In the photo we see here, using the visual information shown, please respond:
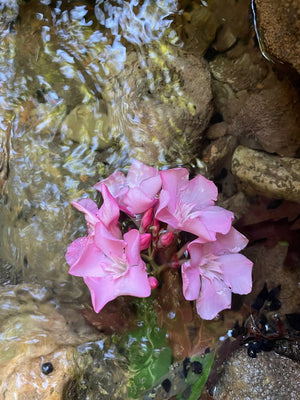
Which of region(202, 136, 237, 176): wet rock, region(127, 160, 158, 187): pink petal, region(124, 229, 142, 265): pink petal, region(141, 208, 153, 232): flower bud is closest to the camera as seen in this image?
region(124, 229, 142, 265): pink petal

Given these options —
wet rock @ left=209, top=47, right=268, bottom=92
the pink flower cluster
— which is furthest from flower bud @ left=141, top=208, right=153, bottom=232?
wet rock @ left=209, top=47, right=268, bottom=92

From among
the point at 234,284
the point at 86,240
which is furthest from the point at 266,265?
the point at 86,240

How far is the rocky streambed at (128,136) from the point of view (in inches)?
88.4

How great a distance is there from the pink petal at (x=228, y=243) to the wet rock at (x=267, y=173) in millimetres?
454

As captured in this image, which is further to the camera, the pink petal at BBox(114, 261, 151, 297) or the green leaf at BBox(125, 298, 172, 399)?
the green leaf at BBox(125, 298, 172, 399)

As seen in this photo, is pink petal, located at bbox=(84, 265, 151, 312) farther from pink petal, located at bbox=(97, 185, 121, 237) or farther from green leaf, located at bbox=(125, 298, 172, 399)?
green leaf, located at bbox=(125, 298, 172, 399)

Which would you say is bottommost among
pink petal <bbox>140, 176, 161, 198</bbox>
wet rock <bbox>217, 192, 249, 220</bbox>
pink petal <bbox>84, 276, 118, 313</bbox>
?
pink petal <bbox>84, 276, 118, 313</bbox>

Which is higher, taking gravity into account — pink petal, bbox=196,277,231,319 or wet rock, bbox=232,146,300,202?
wet rock, bbox=232,146,300,202

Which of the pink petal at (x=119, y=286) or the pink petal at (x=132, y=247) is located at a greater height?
the pink petal at (x=132, y=247)

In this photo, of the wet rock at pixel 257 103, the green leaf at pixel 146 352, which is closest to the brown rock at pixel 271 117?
the wet rock at pixel 257 103

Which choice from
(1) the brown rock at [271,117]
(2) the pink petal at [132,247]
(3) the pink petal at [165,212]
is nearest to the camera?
(2) the pink petal at [132,247]

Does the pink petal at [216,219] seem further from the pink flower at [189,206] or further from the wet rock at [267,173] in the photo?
the wet rock at [267,173]

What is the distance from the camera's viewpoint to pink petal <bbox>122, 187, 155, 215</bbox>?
1860mm

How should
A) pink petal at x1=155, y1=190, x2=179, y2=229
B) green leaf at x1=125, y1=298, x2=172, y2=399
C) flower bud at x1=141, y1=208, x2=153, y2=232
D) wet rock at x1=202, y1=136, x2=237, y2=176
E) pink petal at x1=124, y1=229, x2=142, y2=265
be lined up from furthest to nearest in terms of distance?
wet rock at x1=202, y1=136, x2=237, y2=176
green leaf at x1=125, y1=298, x2=172, y2=399
flower bud at x1=141, y1=208, x2=153, y2=232
pink petal at x1=155, y1=190, x2=179, y2=229
pink petal at x1=124, y1=229, x2=142, y2=265
